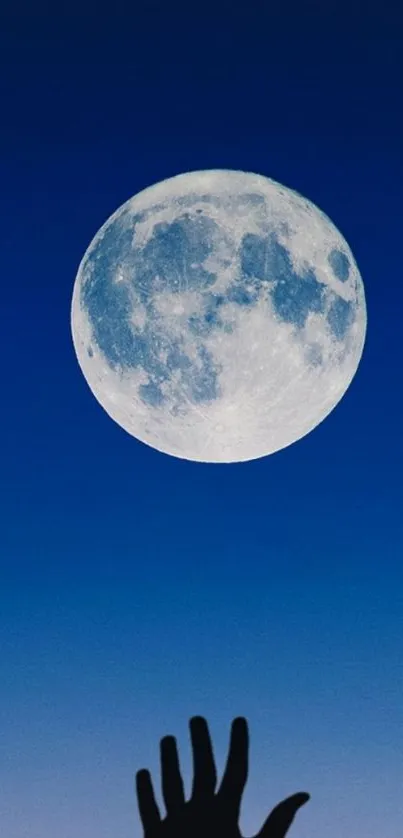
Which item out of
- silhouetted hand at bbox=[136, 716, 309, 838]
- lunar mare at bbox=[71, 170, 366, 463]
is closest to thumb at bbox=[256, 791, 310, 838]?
silhouetted hand at bbox=[136, 716, 309, 838]

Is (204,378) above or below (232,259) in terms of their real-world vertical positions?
below

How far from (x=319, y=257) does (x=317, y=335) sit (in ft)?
3.73

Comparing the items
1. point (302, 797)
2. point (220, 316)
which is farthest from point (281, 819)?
point (220, 316)

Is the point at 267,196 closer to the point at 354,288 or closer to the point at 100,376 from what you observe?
the point at 354,288

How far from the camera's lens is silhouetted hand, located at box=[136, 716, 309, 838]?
3.45 m

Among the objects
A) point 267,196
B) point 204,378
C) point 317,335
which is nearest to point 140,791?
point 204,378

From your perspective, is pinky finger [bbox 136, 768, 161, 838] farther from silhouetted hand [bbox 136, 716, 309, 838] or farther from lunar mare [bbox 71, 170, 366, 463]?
lunar mare [bbox 71, 170, 366, 463]

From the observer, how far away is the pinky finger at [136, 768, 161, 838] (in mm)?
3572

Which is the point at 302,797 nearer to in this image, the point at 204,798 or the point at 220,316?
the point at 204,798

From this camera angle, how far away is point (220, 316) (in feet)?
38.6

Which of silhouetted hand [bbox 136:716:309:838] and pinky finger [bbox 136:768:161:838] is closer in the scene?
silhouetted hand [bbox 136:716:309:838]

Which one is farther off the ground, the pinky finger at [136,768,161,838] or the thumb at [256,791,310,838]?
the pinky finger at [136,768,161,838]

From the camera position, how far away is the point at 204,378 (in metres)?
11.9

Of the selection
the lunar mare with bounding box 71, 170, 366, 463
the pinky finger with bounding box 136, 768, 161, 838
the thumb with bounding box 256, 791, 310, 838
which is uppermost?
the lunar mare with bounding box 71, 170, 366, 463
